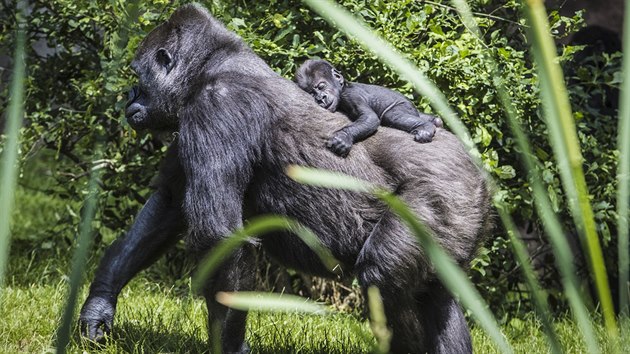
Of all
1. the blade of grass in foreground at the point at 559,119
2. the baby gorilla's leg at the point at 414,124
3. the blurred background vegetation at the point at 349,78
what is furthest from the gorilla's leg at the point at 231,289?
the blade of grass in foreground at the point at 559,119

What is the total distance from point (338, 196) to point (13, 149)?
196cm

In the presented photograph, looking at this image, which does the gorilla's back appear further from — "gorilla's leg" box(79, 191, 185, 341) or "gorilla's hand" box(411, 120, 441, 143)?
"gorilla's leg" box(79, 191, 185, 341)

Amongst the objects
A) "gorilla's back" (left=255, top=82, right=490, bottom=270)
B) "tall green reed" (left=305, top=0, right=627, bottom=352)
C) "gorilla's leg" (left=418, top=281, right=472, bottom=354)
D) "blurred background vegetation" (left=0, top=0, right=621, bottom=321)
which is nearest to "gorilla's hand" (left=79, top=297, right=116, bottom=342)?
"blurred background vegetation" (left=0, top=0, right=621, bottom=321)

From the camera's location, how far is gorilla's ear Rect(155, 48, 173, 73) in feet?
12.6

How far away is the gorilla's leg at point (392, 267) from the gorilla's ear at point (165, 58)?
1130mm

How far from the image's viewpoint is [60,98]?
17.9ft

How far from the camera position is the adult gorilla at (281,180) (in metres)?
3.34

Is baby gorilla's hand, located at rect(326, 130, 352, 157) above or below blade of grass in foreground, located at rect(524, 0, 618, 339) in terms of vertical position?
below

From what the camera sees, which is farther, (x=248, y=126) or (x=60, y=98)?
(x=60, y=98)

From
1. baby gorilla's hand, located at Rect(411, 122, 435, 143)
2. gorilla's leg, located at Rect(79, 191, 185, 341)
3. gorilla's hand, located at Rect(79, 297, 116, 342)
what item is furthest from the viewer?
gorilla's leg, located at Rect(79, 191, 185, 341)

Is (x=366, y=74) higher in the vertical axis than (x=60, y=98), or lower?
higher

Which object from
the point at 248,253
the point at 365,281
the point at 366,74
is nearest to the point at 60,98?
the point at 366,74

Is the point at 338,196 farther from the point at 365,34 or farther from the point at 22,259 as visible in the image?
the point at 22,259

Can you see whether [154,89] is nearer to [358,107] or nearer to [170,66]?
[170,66]
